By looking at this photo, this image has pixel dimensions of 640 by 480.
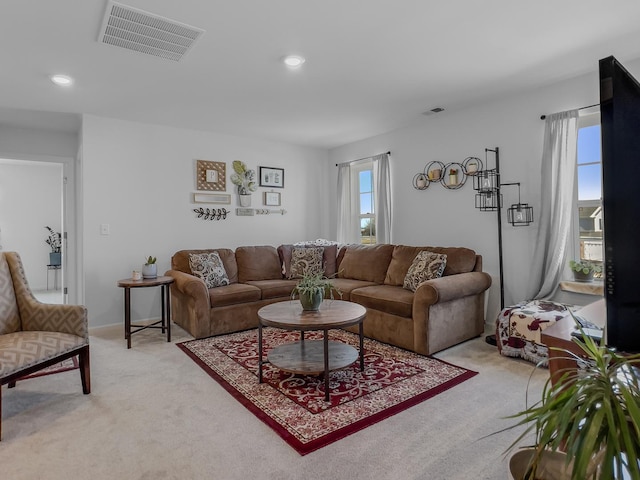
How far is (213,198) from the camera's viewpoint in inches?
191

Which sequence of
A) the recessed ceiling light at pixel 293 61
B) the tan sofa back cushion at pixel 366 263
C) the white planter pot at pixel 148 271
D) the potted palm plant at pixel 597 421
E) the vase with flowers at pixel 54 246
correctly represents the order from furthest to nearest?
the vase with flowers at pixel 54 246 → the tan sofa back cushion at pixel 366 263 → the white planter pot at pixel 148 271 → the recessed ceiling light at pixel 293 61 → the potted palm plant at pixel 597 421

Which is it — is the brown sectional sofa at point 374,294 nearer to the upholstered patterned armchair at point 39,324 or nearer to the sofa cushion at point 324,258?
the sofa cushion at point 324,258

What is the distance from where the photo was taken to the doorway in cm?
670

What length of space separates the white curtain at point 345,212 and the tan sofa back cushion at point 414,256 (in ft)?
4.94

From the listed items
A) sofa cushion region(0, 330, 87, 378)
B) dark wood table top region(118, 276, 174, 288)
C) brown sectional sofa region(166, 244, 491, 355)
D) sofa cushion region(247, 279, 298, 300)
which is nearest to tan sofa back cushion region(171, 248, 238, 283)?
brown sectional sofa region(166, 244, 491, 355)

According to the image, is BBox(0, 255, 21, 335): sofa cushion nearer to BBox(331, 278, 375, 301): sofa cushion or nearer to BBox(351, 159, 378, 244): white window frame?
BBox(331, 278, 375, 301): sofa cushion

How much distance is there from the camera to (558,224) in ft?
10.7

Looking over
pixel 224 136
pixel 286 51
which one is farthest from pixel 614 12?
pixel 224 136

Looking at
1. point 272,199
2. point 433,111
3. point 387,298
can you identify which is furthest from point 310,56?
point 272,199

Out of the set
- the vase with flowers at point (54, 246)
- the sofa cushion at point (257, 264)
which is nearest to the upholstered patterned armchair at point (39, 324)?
the sofa cushion at point (257, 264)

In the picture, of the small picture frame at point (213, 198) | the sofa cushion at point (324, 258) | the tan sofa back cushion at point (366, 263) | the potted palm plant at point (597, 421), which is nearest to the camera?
the potted palm plant at point (597, 421)

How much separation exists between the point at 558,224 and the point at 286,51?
2752 mm

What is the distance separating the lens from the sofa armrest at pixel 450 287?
2.92 m

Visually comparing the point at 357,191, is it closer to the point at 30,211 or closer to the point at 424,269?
the point at 424,269
